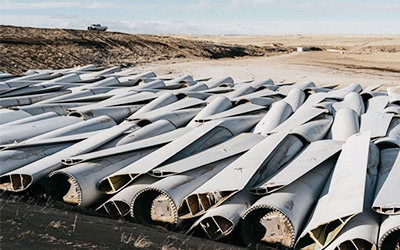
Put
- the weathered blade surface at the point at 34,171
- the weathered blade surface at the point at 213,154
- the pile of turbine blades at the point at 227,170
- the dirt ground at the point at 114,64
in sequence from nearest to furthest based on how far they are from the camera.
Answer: the dirt ground at the point at 114,64, the pile of turbine blades at the point at 227,170, the weathered blade surface at the point at 213,154, the weathered blade surface at the point at 34,171

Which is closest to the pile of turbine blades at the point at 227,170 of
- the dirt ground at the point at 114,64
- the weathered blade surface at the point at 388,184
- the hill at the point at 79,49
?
the weathered blade surface at the point at 388,184

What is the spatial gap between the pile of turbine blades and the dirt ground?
31 centimetres

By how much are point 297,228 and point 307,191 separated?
69 cm

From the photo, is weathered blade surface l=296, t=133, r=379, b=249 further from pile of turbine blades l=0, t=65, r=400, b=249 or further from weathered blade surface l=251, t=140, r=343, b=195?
weathered blade surface l=251, t=140, r=343, b=195

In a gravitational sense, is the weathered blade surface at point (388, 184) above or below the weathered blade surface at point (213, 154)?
below

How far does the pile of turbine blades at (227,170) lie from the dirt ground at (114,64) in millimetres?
313

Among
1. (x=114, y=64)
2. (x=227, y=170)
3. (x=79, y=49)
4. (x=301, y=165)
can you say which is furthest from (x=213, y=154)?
(x=79, y=49)

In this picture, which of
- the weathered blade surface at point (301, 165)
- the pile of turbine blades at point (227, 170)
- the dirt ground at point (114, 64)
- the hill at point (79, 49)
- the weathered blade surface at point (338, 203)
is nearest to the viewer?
the dirt ground at point (114, 64)

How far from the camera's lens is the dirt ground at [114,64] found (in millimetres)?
4672

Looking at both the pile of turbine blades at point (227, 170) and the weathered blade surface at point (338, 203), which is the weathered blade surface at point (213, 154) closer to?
the pile of turbine blades at point (227, 170)

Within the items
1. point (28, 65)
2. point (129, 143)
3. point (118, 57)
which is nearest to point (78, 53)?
point (118, 57)

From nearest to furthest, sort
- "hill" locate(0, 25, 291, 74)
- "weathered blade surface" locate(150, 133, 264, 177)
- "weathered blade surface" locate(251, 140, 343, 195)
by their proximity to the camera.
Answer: "weathered blade surface" locate(251, 140, 343, 195) < "weathered blade surface" locate(150, 133, 264, 177) < "hill" locate(0, 25, 291, 74)

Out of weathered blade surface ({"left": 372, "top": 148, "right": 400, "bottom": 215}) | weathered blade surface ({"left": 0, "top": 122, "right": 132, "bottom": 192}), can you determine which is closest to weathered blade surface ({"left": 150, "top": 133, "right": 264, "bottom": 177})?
weathered blade surface ({"left": 0, "top": 122, "right": 132, "bottom": 192})

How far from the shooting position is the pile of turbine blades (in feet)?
16.9
